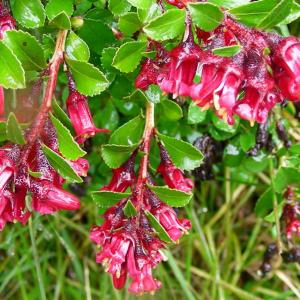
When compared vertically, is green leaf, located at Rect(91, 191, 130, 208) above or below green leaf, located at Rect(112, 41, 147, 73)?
below

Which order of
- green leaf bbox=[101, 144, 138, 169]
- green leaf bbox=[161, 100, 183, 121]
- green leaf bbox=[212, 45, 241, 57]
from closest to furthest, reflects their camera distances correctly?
green leaf bbox=[212, 45, 241, 57]
green leaf bbox=[101, 144, 138, 169]
green leaf bbox=[161, 100, 183, 121]

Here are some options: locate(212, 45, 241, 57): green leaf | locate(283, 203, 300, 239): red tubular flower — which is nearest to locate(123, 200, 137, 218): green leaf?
locate(212, 45, 241, 57): green leaf

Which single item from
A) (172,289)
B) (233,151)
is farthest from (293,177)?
(172,289)

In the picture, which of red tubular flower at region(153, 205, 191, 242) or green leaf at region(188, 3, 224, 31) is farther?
red tubular flower at region(153, 205, 191, 242)

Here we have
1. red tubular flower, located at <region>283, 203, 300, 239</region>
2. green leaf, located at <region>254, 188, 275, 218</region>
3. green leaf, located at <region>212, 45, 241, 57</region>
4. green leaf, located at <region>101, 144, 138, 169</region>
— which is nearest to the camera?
green leaf, located at <region>212, 45, 241, 57</region>

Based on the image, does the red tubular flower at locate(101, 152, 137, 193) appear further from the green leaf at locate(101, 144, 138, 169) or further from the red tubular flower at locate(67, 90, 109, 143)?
the red tubular flower at locate(67, 90, 109, 143)

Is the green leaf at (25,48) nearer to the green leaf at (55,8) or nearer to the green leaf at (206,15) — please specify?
the green leaf at (55,8)

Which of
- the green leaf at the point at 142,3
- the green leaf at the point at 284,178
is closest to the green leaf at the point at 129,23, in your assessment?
the green leaf at the point at 142,3
